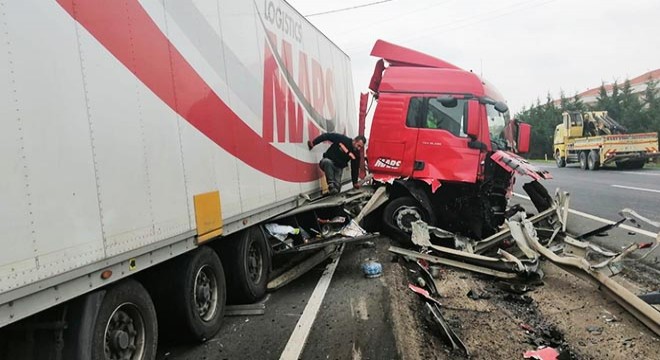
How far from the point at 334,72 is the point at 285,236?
177 inches

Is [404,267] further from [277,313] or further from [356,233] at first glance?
[277,313]

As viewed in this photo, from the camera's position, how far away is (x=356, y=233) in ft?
22.0

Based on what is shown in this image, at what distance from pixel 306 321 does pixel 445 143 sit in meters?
4.66

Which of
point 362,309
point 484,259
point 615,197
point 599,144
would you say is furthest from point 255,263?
point 599,144

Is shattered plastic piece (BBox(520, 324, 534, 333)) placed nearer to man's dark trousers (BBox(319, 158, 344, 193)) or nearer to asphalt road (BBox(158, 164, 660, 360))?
asphalt road (BBox(158, 164, 660, 360))

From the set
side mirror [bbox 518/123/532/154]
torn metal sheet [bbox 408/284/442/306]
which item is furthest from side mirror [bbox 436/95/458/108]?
torn metal sheet [bbox 408/284/442/306]

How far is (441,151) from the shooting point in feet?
27.6

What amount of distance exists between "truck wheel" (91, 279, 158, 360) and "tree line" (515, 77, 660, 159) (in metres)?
40.2

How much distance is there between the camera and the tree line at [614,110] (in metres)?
37.9

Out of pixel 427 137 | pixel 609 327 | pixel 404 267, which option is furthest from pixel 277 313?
pixel 427 137

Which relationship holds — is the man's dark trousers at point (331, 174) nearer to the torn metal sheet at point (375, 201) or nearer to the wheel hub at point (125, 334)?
the torn metal sheet at point (375, 201)

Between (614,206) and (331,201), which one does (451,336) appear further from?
(614,206)

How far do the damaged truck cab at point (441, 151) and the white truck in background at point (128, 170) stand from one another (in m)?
3.26

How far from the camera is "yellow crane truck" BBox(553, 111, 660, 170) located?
22.9 meters
